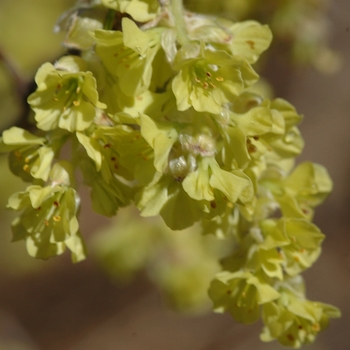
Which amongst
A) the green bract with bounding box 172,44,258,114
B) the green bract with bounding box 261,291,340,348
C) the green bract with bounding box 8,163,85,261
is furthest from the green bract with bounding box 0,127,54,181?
the green bract with bounding box 261,291,340,348

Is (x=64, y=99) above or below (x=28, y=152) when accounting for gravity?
above

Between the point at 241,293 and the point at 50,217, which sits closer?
the point at 50,217

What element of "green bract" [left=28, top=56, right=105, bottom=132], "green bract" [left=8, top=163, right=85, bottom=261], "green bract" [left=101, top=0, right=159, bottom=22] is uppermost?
"green bract" [left=101, top=0, right=159, bottom=22]

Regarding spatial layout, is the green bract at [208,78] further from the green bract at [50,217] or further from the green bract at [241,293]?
the green bract at [241,293]

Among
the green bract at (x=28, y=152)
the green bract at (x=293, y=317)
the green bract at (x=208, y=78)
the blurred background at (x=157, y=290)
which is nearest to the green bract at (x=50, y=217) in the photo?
the green bract at (x=28, y=152)

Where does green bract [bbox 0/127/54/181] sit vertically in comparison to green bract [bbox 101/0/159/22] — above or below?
below

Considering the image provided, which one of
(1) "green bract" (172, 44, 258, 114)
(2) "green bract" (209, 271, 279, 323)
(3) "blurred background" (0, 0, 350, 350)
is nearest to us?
(1) "green bract" (172, 44, 258, 114)

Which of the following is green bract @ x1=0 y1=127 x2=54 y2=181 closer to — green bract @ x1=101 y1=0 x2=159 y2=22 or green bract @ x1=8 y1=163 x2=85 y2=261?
green bract @ x1=8 y1=163 x2=85 y2=261

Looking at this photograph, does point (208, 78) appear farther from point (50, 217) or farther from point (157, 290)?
point (157, 290)

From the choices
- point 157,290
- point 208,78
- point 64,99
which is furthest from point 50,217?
point 157,290

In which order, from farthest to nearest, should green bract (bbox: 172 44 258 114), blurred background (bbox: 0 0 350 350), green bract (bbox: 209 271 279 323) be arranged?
1. blurred background (bbox: 0 0 350 350)
2. green bract (bbox: 209 271 279 323)
3. green bract (bbox: 172 44 258 114)

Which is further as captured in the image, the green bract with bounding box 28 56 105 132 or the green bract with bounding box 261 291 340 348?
the green bract with bounding box 261 291 340 348

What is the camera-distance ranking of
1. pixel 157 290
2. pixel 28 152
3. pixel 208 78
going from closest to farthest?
pixel 208 78 < pixel 28 152 < pixel 157 290
